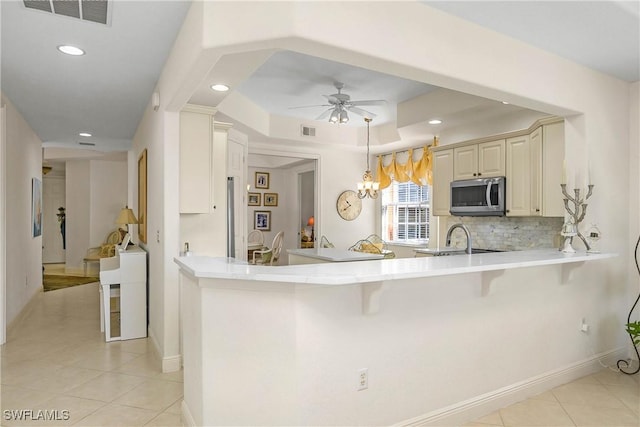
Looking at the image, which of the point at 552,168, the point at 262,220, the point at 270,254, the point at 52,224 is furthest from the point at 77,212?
the point at 552,168

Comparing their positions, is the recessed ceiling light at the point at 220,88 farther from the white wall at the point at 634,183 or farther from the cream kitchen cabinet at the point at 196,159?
the white wall at the point at 634,183

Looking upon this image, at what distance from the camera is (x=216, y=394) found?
6.49 feet

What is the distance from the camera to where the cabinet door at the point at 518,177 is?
399 centimetres

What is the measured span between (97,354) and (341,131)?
4.49m

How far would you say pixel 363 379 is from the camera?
2.10 m

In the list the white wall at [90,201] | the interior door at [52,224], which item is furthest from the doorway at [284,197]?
the interior door at [52,224]

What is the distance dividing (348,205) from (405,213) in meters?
0.97

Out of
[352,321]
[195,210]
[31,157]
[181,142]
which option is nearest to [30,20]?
[181,142]

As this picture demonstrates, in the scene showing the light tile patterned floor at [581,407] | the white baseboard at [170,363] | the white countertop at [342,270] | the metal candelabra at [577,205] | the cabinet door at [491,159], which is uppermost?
the cabinet door at [491,159]

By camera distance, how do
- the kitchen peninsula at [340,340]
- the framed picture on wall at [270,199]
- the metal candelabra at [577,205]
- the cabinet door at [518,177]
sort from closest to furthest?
1. the kitchen peninsula at [340,340]
2. the metal candelabra at [577,205]
3. the cabinet door at [518,177]
4. the framed picture on wall at [270,199]

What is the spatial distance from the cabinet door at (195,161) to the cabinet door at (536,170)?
304cm

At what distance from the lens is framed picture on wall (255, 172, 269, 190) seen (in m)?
9.30

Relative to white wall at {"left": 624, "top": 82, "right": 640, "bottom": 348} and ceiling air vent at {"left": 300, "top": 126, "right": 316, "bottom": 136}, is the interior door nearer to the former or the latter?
ceiling air vent at {"left": 300, "top": 126, "right": 316, "bottom": 136}

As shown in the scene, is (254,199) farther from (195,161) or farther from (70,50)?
(70,50)
